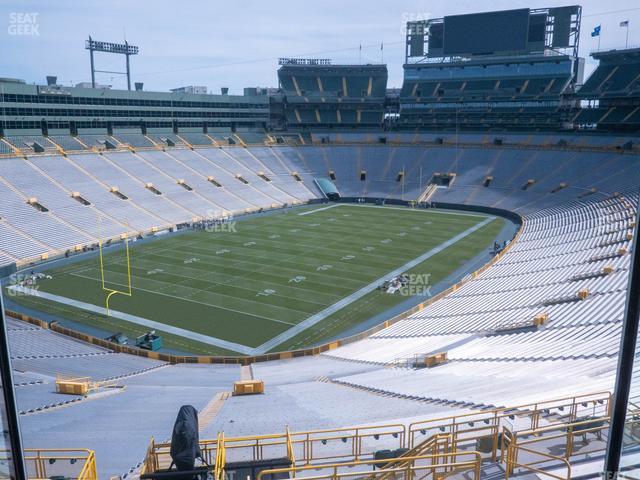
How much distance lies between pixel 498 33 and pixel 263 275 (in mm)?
60835

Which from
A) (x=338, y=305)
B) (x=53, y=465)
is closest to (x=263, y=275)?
(x=338, y=305)

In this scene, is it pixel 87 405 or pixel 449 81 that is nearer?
pixel 87 405

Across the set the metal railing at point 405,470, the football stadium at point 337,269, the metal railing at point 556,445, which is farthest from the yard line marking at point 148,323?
the metal railing at point 556,445

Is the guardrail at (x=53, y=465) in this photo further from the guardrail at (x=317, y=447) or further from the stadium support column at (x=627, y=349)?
the stadium support column at (x=627, y=349)

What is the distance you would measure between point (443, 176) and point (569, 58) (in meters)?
26.9

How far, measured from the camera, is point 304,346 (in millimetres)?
25047

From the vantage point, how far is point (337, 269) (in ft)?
123

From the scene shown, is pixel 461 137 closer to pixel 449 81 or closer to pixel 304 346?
pixel 449 81

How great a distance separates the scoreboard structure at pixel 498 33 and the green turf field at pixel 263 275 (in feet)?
116

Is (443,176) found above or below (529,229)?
above

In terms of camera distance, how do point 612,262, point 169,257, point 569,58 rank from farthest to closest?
point 569,58 → point 169,257 → point 612,262

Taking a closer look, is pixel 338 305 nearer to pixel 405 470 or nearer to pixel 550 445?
pixel 550 445

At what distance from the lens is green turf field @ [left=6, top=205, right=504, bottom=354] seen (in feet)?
90.7

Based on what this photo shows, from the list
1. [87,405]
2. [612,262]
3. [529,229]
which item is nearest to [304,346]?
[87,405]
